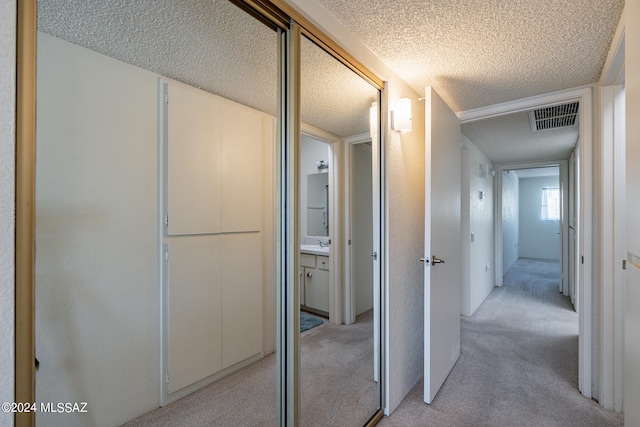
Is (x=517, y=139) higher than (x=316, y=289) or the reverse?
higher

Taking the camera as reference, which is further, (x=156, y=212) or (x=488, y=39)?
(x=488, y=39)

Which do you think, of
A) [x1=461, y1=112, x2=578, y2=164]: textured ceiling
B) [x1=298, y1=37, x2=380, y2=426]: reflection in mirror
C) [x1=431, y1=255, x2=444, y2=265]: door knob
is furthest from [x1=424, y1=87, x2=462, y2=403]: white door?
[x1=461, y1=112, x2=578, y2=164]: textured ceiling

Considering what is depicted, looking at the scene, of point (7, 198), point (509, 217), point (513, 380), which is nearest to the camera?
point (7, 198)

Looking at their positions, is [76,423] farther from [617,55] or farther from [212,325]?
[617,55]

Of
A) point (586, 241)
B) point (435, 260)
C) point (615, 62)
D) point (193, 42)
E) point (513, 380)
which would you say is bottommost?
point (513, 380)

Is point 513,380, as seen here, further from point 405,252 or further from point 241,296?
point 241,296

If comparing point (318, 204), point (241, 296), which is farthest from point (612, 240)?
point (241, 296)

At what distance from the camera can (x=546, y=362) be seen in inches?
96.3

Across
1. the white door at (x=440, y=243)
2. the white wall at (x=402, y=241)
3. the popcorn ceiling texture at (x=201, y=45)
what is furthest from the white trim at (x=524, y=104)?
the popcorn ceiling texture at (x=201, y=45)

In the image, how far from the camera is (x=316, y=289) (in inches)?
61.5

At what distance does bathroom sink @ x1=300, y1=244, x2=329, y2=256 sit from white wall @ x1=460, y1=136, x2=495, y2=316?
2.39 m

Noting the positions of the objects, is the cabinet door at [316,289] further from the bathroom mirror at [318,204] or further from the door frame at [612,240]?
the door frame at [612,240]

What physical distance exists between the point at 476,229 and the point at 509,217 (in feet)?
12.0

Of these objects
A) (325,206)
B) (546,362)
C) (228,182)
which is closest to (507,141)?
(546,362)
